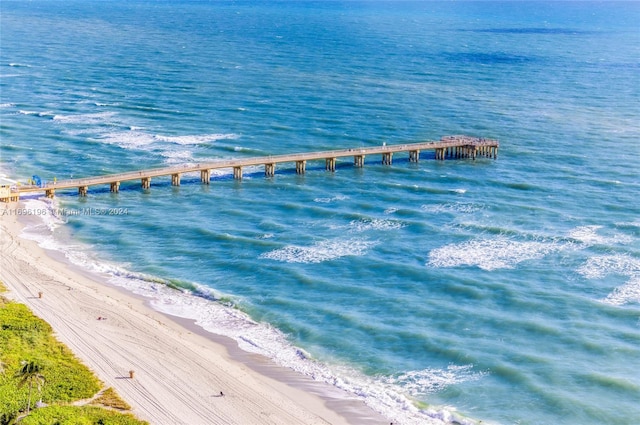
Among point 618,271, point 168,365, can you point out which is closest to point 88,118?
point 168,365

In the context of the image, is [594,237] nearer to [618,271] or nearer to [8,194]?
[618,271]

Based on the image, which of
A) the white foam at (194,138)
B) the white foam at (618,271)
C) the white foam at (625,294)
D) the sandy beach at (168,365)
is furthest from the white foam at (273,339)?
the white foam at (194,138)

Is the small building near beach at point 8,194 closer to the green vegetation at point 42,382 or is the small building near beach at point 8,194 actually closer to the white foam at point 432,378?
the green vegetation at point 42,382

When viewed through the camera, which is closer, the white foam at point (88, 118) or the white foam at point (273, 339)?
the white foam at point (273, 339)

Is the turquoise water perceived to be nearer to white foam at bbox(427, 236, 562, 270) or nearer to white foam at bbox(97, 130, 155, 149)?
white foam at bbox(427, 236, 562, 270)

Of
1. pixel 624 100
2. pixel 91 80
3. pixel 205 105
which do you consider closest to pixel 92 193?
pixel 205 105

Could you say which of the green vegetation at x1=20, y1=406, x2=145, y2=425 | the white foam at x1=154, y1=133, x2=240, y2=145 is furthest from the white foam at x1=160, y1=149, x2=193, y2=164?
the green vegetation at x1=20, y1=406, x2=145, y2=425
